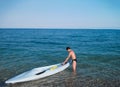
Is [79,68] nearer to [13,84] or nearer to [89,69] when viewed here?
[89,69]

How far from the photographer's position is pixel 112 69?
13.9 m

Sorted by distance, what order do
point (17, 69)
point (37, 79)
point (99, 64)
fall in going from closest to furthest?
1. point (37, 79)
2. point (17, 69)
3. point (99, 64)

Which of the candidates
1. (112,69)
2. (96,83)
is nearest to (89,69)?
(112,69)

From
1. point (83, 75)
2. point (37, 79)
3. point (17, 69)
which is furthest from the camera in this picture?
point (17, 69)

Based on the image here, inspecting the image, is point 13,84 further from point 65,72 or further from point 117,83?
point 117,83

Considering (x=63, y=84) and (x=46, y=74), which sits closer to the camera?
(x=63, y=84)

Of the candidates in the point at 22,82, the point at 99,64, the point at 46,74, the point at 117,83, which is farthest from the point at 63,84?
the point at 99,64

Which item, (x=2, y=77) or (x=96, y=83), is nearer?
(x=96, y=83)

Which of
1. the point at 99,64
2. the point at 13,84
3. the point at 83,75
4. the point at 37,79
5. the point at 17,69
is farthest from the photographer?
the point at 99,64

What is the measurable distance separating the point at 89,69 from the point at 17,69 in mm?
5534

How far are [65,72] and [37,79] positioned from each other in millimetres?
2551

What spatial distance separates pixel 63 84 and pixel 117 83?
315 centimetres

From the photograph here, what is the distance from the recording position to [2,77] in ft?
38.3

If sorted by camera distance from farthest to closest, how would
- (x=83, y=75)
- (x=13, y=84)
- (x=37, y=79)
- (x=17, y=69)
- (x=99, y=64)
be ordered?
(x=99, y=64) → (x=17, y=69) → (x=83, y=75) → (x=37, y=79) → (x=13, y=84)
